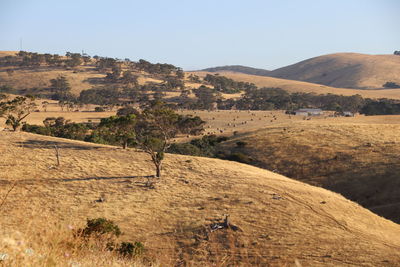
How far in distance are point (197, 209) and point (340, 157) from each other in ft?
105

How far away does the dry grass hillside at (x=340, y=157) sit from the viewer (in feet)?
139

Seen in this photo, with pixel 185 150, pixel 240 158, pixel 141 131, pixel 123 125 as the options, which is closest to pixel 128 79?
pixel 185 150

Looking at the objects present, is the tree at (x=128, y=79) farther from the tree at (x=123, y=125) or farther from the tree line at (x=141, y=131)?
the tree at (x=123, y=125)

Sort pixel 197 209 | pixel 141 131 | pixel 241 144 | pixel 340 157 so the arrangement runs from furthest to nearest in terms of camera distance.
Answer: pixel 241 144, pixel 340 157, pixel 141 131, pixel 197 209

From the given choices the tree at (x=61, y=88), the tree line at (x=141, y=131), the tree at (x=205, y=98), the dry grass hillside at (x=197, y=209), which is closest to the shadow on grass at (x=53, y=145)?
the dry grass hillside at (x=197, y=209)

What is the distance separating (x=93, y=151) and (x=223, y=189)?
18.2 m

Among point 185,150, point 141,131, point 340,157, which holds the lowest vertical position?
point 185,150

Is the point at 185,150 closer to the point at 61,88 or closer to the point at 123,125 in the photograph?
the point at 123,125

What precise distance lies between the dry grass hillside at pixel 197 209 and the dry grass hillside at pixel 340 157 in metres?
10.9

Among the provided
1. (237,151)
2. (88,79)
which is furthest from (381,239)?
(88,79)

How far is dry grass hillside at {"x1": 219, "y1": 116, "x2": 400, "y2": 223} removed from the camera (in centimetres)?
4247

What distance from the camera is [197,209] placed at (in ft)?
93.1

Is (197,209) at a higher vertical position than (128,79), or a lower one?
lower

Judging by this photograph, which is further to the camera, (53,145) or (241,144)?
(241,144)
